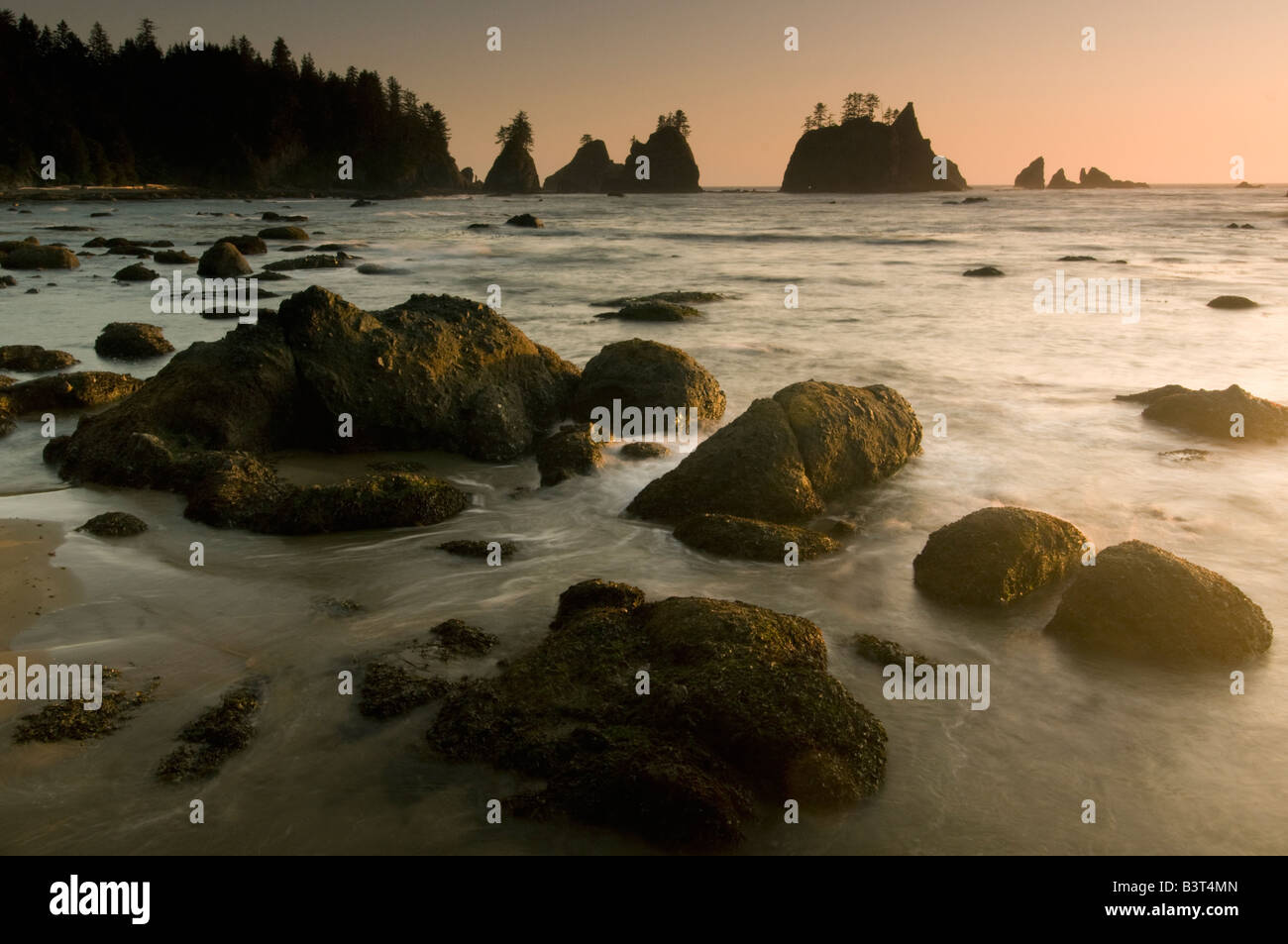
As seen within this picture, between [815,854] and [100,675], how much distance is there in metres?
3.50

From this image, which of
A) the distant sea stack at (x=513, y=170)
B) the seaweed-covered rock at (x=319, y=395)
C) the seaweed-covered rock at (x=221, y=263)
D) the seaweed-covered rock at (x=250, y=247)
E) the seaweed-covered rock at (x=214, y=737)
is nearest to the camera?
the seaweed-covered rock at (x=214, y=737)

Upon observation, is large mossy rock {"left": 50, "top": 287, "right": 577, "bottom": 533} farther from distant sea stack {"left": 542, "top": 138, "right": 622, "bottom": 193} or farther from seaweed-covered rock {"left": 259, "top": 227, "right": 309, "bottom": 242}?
distant sea stack {"left": 542, "top": 138, "right": 622, "bottom": 193}

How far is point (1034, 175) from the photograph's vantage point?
517 ft

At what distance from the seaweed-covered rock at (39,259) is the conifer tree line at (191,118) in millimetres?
53453

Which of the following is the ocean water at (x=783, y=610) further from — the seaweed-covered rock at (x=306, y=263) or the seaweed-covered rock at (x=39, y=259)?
the seaweed-covered rock at (x=306, y=263)

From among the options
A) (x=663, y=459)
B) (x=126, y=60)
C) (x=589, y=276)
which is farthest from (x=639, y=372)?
(x=126, y=60)

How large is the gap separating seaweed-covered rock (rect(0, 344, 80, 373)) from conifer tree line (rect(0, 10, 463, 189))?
66493 mm

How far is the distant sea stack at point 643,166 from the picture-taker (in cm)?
13350

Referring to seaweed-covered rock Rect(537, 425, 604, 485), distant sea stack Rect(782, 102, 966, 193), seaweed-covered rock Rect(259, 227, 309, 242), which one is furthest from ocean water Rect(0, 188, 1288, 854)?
distant sea stack Rect(782, 102, 966, 193)

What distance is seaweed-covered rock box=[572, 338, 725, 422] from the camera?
9570 mm

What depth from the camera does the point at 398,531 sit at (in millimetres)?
6695

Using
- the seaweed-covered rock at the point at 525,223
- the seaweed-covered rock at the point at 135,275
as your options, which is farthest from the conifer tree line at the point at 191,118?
the seaweed-covered rock at the point at 135,275

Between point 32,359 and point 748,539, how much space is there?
31.8 feet

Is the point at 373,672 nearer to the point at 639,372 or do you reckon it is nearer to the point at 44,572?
the point at 44,572
